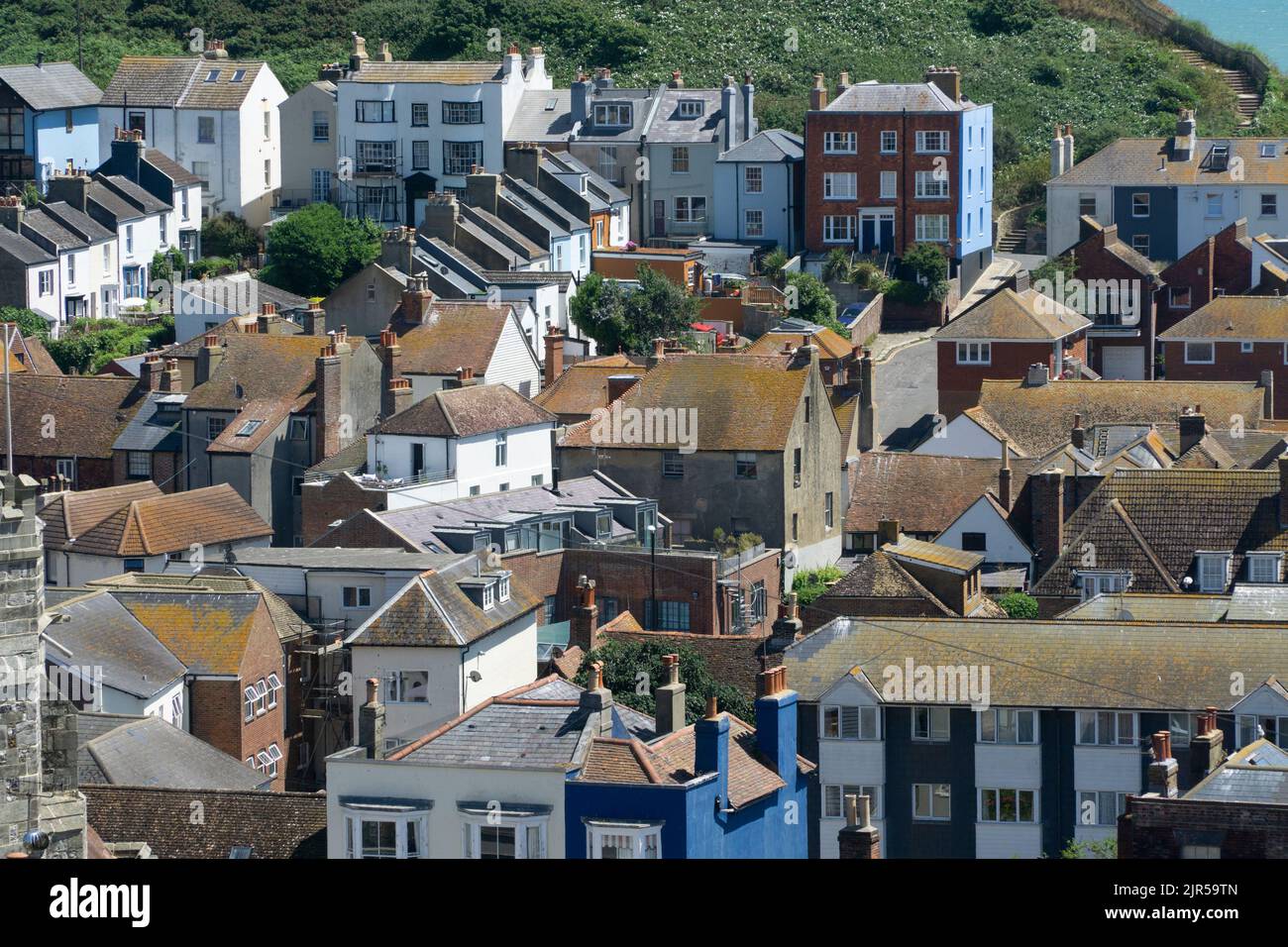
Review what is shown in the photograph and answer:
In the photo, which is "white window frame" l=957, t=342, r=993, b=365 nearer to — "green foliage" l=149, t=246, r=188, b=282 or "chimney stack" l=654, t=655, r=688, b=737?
"green foliage" l=149, t=246, r=188, b=282

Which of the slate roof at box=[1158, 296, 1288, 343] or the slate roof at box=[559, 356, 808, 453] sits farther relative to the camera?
the slate roof at box=[1158, 296, 1288, 343]

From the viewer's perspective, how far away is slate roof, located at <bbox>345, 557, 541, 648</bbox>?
44.5 m

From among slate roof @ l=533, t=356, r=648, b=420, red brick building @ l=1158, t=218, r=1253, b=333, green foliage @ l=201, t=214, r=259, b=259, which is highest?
green foliage @ l=201, t=214, r=259, b=259

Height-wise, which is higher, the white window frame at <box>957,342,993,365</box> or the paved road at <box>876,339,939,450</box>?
the white window frame at <box>957,342,993,365</box>

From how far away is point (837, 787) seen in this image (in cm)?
4103

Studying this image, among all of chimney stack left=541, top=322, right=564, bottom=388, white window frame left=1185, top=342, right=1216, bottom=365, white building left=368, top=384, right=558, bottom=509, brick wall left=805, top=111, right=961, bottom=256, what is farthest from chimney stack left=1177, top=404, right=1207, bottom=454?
brick wall left=805, top=111, right=961, bottom=256

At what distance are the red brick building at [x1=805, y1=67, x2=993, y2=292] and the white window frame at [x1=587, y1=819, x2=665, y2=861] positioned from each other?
2166 inches

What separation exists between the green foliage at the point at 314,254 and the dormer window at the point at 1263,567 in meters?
32.7

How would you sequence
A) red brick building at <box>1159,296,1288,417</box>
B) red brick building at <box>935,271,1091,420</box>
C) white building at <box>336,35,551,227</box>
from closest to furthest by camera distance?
1. red brick building at <box>935,271,1091,420</box>
2. red brick building at <box>1159,296,1288,417</box>
3. white building at <box>336,35,551,227</box>

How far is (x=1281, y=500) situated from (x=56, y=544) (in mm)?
25370

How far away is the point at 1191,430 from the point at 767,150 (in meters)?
27.3

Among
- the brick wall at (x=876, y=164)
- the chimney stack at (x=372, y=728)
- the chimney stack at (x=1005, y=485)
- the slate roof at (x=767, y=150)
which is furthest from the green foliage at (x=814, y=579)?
the slate roof at (x=767, y=150)
